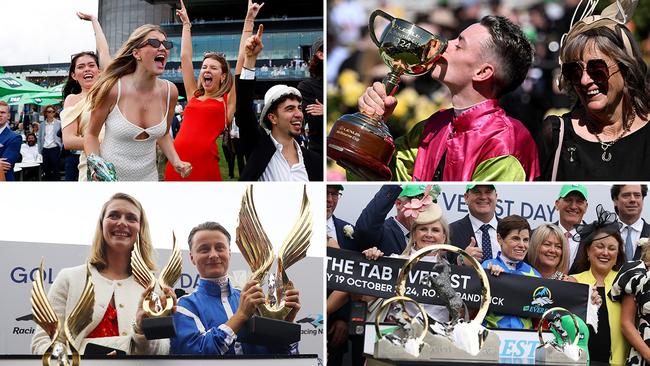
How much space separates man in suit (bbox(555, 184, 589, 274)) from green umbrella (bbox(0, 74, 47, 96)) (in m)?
2.85

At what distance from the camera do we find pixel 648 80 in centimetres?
514

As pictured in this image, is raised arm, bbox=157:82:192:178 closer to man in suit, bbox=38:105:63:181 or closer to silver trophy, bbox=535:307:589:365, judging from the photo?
man in suit, bbox=38:105:63:181

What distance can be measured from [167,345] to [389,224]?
1.34 meters

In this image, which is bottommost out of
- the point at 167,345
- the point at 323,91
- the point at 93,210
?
the point at 167,345

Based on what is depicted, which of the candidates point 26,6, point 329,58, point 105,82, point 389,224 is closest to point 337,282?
point 389,224

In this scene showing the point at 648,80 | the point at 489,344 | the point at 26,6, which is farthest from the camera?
the point at 26,6

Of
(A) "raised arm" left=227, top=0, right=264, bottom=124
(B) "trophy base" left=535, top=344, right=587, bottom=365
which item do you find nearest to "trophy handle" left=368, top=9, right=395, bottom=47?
(A) "raised arm" left=227, top=0, right=264, bottom=124

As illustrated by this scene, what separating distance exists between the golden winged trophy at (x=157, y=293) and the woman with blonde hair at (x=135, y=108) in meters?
0.43

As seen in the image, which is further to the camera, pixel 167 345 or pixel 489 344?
pixel 167 345

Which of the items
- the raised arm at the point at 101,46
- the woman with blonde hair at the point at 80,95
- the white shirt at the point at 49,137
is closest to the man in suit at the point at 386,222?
the woman with blonde hair at the point at 80,95

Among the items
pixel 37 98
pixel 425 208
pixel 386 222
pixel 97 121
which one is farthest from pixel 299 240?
pixel 37 98

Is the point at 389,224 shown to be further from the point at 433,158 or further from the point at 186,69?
the point at 186,69

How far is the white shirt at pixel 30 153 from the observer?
5.53 metres

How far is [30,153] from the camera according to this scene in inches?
218
